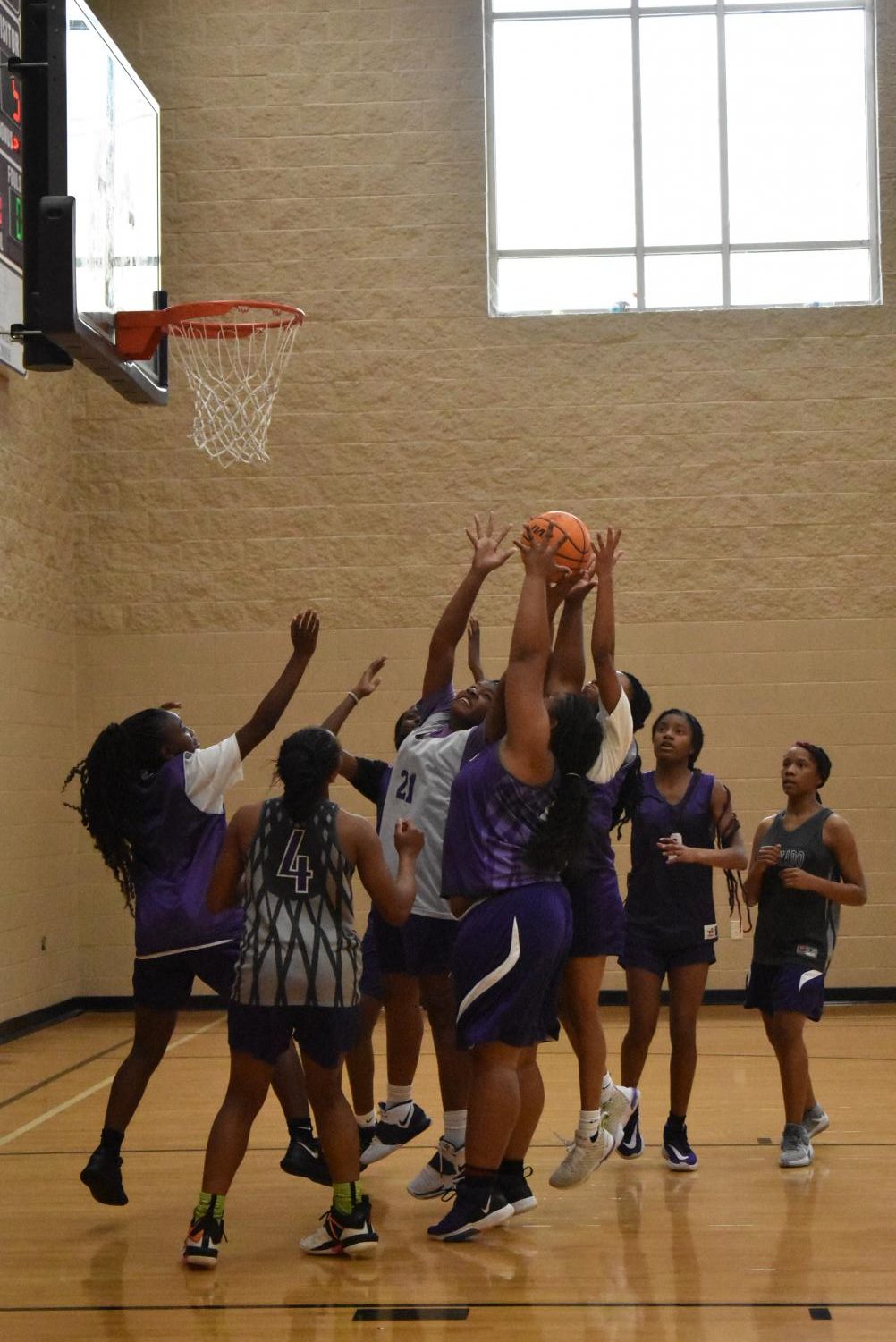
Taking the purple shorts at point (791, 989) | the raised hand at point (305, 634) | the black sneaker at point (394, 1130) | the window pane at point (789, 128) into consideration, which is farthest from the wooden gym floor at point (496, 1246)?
the window pane at point (789, 128)

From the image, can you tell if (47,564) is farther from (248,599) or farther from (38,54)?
(38,54)

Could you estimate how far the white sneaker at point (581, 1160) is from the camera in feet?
15.7

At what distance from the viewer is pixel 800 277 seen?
10.0 metres

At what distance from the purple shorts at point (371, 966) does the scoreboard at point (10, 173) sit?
306cm

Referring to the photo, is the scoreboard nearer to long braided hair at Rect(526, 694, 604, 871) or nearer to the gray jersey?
the gray jersey

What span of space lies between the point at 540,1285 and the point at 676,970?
169cm

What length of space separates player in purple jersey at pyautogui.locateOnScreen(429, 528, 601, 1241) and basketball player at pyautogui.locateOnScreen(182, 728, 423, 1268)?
197 millimetres

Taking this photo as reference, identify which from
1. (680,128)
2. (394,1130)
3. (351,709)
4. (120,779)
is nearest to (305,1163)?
(394,1130)

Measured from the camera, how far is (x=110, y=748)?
16.3ft

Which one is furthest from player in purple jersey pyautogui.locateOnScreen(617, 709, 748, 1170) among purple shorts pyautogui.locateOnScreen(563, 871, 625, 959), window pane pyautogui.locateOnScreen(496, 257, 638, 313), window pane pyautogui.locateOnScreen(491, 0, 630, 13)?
window pane pyautogui.locateOnScreen(491, 0, 630, 13)

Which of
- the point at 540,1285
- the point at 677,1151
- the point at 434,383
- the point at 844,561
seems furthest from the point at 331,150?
the point at 540,1285

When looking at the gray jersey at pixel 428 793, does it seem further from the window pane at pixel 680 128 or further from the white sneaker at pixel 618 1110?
the window pane at pixel 680 128

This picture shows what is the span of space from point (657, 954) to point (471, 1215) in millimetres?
1480

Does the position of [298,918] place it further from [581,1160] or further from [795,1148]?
[795,1148]
